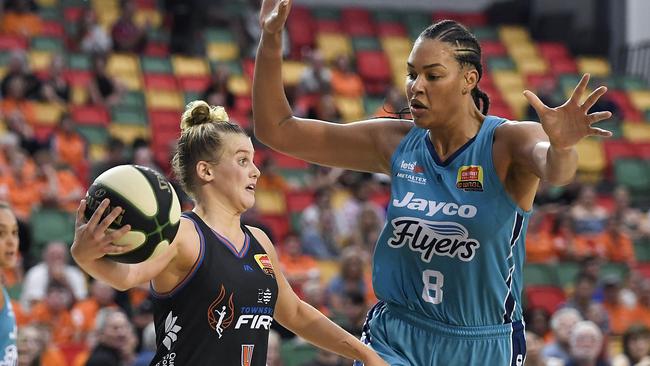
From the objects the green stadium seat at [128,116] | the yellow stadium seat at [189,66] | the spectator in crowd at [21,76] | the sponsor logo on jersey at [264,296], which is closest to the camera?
the sponsor logo on jersey at [264,296]

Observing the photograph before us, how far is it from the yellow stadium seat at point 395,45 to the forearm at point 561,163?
42.2ft

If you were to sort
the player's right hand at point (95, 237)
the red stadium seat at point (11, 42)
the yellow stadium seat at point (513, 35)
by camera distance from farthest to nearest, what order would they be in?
the yellow stadium seat at point (513, 35), the red stadium seat at point (11, 42), the player's right hand at point (95, 237)

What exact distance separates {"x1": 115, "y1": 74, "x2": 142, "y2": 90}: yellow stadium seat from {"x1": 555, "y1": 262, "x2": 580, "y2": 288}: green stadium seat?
18.4ft

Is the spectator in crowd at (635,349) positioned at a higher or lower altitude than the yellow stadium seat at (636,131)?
lower

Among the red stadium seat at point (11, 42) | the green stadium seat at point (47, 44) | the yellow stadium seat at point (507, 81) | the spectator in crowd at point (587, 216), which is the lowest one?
the spectator in crowd at point (587, 216)

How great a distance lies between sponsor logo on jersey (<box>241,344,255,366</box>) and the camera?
413 cm

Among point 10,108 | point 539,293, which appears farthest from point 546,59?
point 10,108

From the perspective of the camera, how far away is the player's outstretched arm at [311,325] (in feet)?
Result: 14.3

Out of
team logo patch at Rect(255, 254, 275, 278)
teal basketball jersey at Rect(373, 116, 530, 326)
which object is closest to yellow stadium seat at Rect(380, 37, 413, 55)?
teal basketball jersey at Rect(373, 116, 530, 326)

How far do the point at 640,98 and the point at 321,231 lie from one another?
724cm

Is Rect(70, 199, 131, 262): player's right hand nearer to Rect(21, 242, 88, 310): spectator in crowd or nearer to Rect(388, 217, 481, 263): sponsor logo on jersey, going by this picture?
Rect(388, 217, 481, 263): sponsor logo on jersey

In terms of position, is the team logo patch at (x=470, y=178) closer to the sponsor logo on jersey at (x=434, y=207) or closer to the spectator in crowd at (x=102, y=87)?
the sponsor logo on jersey at (x=434, y=207)

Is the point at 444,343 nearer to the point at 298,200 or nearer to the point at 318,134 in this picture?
the point at 318,134

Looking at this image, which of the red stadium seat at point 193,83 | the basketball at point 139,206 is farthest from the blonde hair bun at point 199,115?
the red stadium seat at point 193,83
